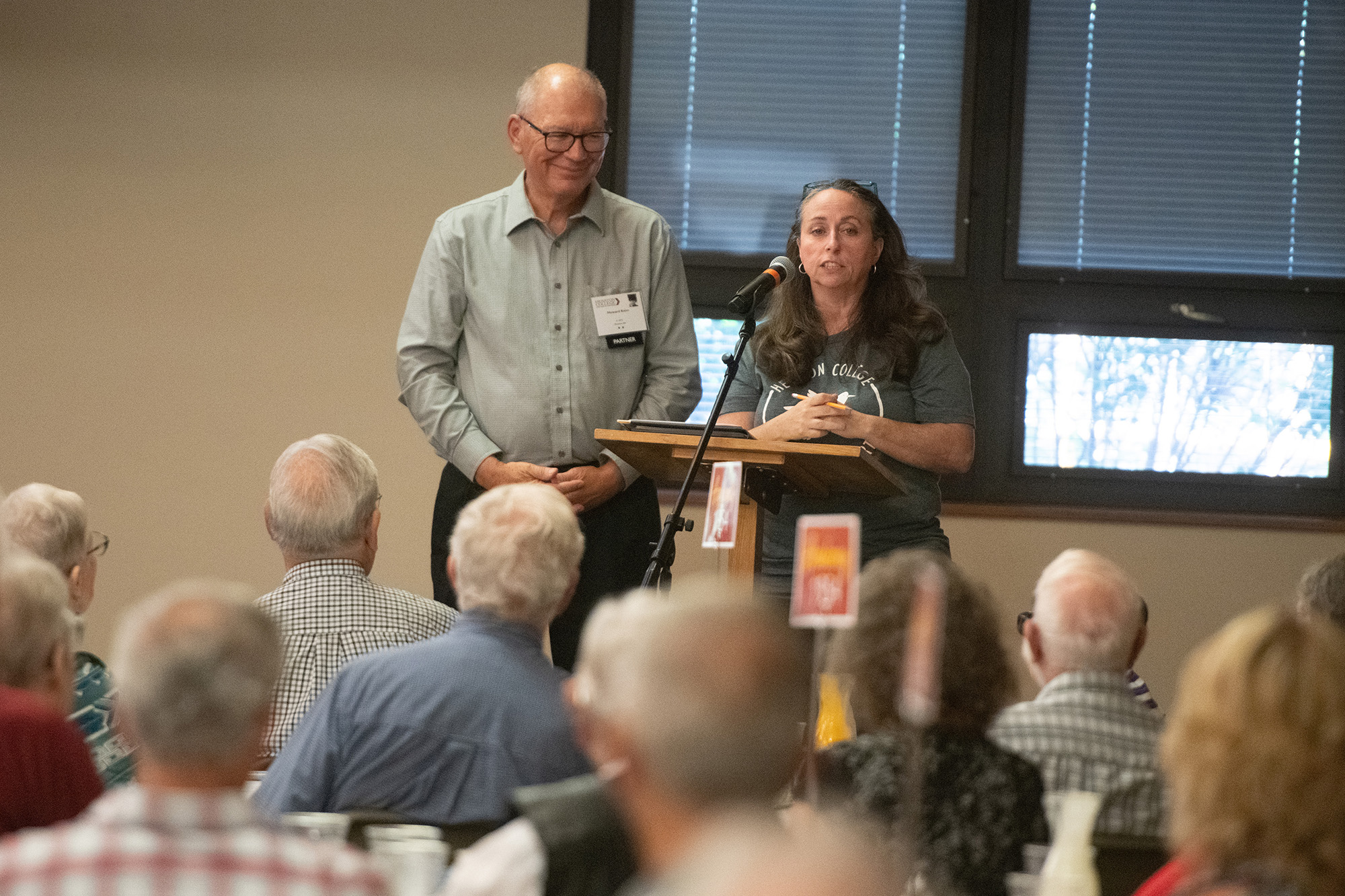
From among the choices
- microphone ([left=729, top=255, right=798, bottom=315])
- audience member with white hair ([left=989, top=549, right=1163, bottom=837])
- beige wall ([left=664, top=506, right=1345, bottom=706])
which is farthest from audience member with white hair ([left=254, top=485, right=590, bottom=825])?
beige wall ([left=664, top=506, right=1345, bottom=706])

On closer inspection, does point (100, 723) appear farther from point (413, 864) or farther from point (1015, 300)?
point (1015, 300)

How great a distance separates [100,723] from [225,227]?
3210mm

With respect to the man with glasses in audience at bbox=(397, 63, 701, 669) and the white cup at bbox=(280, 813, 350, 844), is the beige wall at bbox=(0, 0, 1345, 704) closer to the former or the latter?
the man with glasses in audience at bbox=(397, 63, 701, 669)

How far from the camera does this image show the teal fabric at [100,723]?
2523mm

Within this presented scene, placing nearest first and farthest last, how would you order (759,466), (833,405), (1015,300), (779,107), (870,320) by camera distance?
(759,466) → (833,405) → (870,320) → (1015,300) → (779,107)

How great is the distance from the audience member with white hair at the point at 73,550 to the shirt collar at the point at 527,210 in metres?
1.45

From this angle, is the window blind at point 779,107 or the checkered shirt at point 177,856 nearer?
the checkered shirt at point 177,856

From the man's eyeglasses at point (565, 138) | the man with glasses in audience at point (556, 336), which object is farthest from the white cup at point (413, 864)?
the man's eyeglasses at point (565, 138)

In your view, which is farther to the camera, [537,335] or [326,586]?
[537,335]

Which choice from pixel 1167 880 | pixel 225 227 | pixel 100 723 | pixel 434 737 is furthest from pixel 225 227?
pixel 1167 880

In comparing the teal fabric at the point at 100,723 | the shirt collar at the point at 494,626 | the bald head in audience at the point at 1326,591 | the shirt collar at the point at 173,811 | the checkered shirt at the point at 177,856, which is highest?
the bald head in audience at the point at 1326,591

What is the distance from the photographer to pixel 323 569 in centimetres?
295

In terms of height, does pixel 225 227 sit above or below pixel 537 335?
above

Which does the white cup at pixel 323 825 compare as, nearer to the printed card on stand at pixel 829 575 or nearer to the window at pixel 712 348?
the printed card on stand at pixel 829 575
